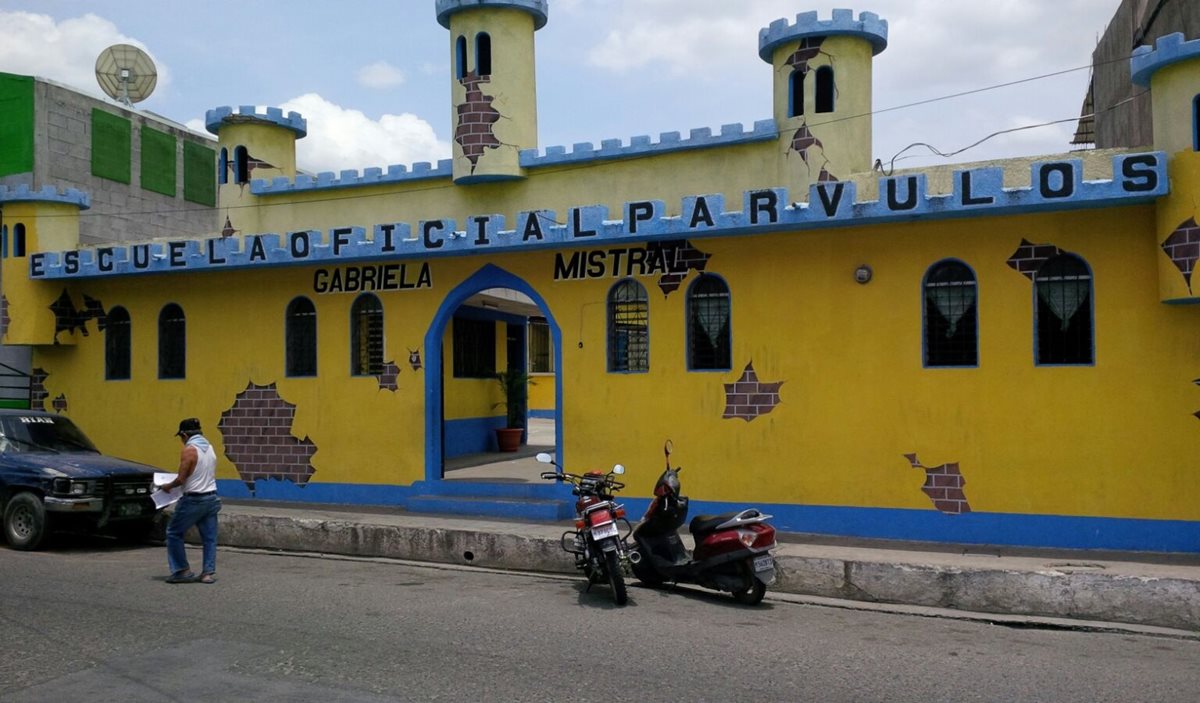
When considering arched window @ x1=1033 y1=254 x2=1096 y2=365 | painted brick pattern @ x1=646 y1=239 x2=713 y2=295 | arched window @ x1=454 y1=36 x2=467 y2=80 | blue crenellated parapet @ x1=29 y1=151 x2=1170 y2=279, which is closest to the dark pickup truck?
blue crenellated parapet @ x1=29 y1=151 x2=1170 y2=279

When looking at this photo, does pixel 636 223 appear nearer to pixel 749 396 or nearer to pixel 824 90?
pixel 749 396

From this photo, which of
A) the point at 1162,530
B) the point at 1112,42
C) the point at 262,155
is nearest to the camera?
the point at 1162,530

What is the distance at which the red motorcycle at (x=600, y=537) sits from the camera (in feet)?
28.3

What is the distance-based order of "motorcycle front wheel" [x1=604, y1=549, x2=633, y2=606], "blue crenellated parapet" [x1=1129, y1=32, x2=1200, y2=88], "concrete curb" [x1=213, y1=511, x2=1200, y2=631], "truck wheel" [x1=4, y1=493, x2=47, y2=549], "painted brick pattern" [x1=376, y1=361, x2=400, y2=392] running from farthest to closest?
"painted brick pattern" [x1=376, y1=361, x2=400, y2=392] → "truck wheel" [x1=4, y1=493, x2=47, y2=549] → "blue crenellated parapet" [x1=1129, y1=32, x2=1200, y2=88] → "motorcycle front wheel" [x1=604, y1=549, x2=633, y2=606] → "concrete curb" [x1=213, y1=511, x2=1200, y2=631]

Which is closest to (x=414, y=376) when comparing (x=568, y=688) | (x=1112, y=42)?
(x=568, y=688)

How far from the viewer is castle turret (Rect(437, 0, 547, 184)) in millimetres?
16266

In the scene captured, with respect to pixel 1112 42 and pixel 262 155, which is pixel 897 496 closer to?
pixel 262 155

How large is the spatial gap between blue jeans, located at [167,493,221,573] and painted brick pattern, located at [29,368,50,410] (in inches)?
368

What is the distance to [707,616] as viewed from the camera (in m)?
8.28

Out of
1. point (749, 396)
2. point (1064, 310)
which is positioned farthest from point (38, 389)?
point (1064, 310)

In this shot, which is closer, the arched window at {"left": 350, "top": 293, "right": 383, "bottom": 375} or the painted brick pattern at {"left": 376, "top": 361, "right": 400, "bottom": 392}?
the painted brick pattern at {"left": 376, "top": 361, "right": 400, "bottom": 392}

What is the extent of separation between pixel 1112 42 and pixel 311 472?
21431 mm

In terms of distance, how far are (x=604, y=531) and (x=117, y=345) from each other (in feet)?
38.1

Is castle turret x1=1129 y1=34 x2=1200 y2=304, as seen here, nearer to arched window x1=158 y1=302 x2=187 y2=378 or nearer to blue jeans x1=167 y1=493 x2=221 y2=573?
blue jeans x1=167 y1=493 x2=221 y2=573
